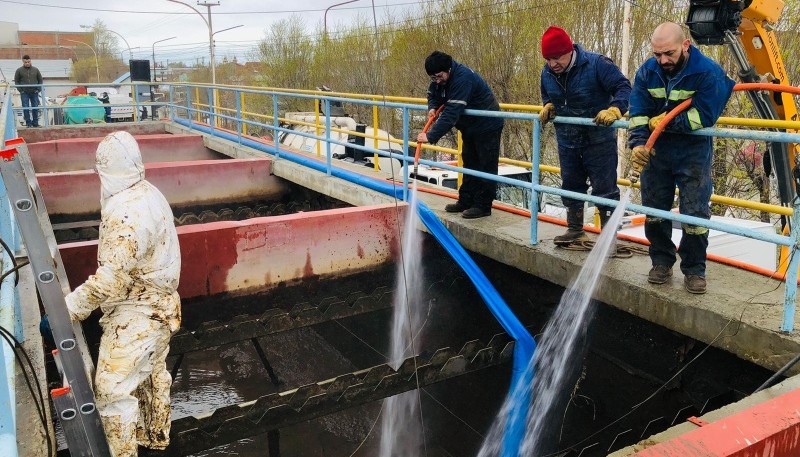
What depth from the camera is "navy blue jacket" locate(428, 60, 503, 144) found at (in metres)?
6.00

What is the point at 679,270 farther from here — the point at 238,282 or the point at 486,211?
the point at 238,282

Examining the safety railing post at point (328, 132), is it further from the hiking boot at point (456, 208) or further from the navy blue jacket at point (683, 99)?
the navy blue jacket at point (683, 99)

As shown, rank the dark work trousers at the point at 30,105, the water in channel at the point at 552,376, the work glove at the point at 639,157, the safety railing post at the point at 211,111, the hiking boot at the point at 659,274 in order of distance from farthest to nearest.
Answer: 1. the dark work trousers at the point at 30,105
2. the safety railing post at the point at 211,111
3. the water in channel at the point at 552,376
4. the hiking boot at the point at 659,274
5. the work glove at the point at 639,157

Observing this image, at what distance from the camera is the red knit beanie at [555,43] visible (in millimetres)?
4805

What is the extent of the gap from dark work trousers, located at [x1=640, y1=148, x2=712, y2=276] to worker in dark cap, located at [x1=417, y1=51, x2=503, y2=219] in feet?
6.62

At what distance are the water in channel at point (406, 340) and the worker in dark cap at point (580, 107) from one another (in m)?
1.70

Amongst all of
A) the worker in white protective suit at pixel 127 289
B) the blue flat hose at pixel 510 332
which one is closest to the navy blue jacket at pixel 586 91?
the blue flat hose at pixel 510 332

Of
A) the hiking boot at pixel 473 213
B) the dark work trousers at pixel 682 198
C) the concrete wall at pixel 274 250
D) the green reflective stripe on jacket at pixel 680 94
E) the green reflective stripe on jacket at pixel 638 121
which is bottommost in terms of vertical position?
the concrete wall at pixel 274 250

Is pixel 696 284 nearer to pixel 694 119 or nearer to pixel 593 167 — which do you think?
pixel 694 119

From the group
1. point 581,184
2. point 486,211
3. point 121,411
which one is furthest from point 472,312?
point 121,411

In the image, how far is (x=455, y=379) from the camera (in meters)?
7.25

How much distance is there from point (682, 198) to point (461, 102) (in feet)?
7.80

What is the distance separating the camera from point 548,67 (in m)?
5.22

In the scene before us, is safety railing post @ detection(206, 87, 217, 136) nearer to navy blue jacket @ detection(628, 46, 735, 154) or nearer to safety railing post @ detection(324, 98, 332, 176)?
safety railing post @ detection(324, 98, 332, 176)
